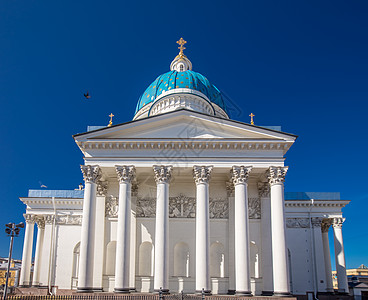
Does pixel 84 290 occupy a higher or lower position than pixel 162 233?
lower

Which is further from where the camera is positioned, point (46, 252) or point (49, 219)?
point (49, 219)

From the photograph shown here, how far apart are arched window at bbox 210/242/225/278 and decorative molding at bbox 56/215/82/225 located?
1481 cm

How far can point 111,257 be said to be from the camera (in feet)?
78.2

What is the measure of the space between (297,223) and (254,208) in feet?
33.0

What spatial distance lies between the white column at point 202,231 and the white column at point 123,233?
12.7ft

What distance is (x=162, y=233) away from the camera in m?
20.9

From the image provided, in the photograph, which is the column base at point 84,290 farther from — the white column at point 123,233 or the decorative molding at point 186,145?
the decorative molding at point 186,145

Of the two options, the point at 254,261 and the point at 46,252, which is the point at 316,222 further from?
the point at 46,252

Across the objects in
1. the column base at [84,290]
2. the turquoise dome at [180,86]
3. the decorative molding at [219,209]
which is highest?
the turquoise dome at [180,86]

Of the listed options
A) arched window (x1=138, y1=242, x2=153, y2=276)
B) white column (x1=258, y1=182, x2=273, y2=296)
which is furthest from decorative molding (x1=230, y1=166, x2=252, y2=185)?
arched window (x1=138, y1=242, x2=153, y2=276)

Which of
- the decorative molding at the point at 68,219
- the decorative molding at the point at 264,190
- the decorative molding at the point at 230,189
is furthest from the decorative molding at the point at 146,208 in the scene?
the decorative molding at the point at 68,219

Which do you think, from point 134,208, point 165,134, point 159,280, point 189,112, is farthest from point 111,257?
point 189,112

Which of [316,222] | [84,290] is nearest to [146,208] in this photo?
[84,290]

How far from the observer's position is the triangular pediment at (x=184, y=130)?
2242cm
